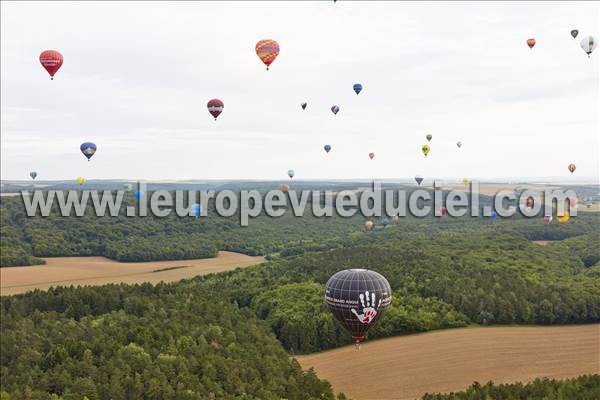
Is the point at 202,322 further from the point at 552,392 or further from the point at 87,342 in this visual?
the point at 552,392

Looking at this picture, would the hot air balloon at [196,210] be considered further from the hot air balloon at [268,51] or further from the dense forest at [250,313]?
the hot air balloon at [268,51]

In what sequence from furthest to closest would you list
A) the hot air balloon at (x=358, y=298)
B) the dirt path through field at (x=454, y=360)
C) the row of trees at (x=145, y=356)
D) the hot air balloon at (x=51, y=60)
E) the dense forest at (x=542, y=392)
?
the hot air balloon at (x=51, y=60) → the dirt path through field at (x=454, y=360) → the hot air balloon at (x=358, y=298) → the row of trees at (x=145, y=356) → the dense forest at (x=542, y=392)

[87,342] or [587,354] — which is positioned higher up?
[87,342]

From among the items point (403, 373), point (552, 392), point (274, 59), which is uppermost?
point (274, 59)

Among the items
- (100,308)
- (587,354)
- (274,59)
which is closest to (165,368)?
(100,308)

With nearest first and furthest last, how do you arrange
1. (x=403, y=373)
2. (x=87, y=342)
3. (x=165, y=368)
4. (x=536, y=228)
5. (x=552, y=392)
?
(x=552, y=392)
(x=165, y=368)
(x=87, y=342)
(x=403, y=373)
(x=536, y=228)

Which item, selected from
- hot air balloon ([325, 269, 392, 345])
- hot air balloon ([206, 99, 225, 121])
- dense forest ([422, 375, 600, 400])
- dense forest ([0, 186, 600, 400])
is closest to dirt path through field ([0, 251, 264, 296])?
dense forest ([0, 186, 600, 400])

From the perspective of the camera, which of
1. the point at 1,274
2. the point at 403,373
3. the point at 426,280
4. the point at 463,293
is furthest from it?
the point at 1,274

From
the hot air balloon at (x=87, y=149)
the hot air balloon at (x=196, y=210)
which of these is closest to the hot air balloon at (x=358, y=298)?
the hot air balloon at (x=87, y=149)

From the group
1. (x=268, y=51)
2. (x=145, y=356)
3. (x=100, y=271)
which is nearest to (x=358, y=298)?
(x=145, y=356)
